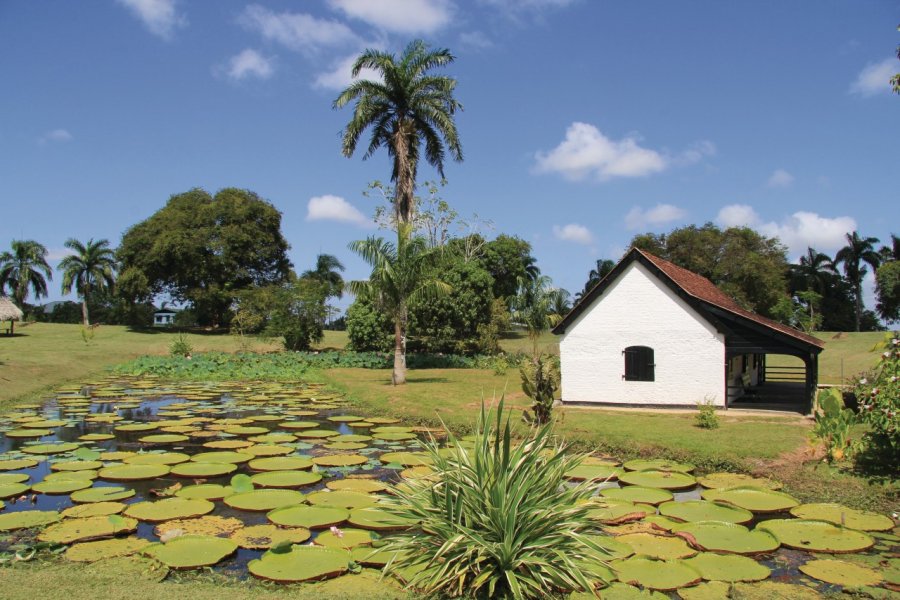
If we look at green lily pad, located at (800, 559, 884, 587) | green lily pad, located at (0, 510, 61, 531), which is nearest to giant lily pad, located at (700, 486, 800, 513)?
green lily pad, located at (800, 559, 884, 587)

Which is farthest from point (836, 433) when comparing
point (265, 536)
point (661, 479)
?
point (265, 536)

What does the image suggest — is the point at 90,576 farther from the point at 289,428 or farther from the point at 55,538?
the point at 289,428

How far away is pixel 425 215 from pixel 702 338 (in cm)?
2562

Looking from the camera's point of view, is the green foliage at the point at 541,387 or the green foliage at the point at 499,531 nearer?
the green foliage at the point at 499,531

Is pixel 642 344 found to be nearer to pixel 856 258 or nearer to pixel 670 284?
pixel 670 284

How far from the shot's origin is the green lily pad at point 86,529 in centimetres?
672

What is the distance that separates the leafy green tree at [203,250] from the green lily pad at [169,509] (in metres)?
39.1

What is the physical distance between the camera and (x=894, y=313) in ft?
176

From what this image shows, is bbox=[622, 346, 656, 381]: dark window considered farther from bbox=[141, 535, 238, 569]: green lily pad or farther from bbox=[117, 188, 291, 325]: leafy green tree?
bbox=[117, 188, 291, 325]: leafy green tree

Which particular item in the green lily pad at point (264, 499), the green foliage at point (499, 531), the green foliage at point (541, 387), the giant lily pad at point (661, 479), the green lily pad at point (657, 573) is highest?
the green foliage at point (541, 387)

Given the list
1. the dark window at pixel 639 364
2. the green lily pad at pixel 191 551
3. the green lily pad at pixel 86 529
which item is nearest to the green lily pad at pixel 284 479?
the green lily pad at pixel 86 529

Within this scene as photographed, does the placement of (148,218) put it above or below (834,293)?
above

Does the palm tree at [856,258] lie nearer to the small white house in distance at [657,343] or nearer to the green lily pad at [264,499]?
the small white house in distance at [657,343]

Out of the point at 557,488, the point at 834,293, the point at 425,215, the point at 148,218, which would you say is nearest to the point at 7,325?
the point at 148,218
